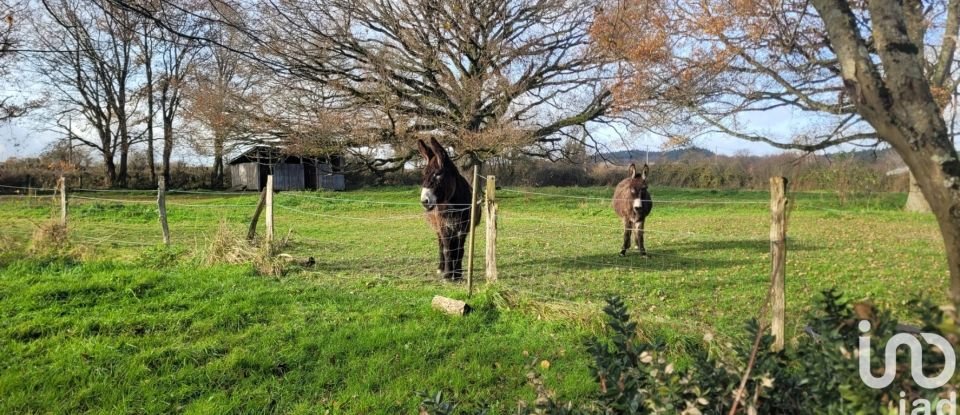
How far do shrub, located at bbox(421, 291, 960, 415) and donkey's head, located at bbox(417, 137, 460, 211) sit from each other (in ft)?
17.9

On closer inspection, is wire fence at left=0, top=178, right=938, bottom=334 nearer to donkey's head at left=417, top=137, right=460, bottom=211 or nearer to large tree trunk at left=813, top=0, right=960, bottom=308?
donkey's head at left=417, top=137, right=460, bottom=211

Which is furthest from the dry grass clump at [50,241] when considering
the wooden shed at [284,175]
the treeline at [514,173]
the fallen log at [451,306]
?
the wooden shed at [284,175]

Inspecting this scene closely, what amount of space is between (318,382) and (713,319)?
3.90m

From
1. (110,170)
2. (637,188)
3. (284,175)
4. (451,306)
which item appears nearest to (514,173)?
(284,175)

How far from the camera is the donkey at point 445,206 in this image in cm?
717

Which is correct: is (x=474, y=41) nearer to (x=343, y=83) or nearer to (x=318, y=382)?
(x=343, y=83)

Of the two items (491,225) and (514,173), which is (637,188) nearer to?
(491,225)

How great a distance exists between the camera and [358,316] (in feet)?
16.8

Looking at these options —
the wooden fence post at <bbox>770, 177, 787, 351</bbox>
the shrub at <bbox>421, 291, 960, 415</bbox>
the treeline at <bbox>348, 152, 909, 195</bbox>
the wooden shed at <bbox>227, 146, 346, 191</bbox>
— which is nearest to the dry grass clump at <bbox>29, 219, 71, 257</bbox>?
the shrub at <bbox>421, 291, 960, 415</bbox>

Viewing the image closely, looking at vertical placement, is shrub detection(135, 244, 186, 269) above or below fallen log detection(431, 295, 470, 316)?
above

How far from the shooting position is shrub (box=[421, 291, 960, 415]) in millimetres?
1199

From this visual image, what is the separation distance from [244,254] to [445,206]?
10.3 ft

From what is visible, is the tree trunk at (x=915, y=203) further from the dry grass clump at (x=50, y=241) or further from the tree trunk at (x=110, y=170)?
the tree trunk at (x=110, y=170)

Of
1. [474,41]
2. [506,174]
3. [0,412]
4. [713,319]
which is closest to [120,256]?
[0,412]
